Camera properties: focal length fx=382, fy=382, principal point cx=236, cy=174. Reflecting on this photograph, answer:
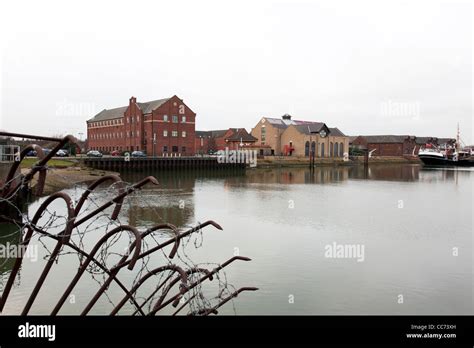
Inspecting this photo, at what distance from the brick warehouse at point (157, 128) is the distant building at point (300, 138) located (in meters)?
25.6

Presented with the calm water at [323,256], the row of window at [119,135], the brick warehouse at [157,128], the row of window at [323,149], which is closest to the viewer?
the calm water at [323,256]

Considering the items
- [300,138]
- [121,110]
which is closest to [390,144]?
[300,138]

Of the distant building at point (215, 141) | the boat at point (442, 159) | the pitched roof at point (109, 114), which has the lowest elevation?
the boat at point (442, 159)

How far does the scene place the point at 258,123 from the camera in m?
98.4

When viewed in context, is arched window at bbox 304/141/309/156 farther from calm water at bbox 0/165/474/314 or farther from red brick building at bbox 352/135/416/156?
calm water at bbox 0/165/474/314

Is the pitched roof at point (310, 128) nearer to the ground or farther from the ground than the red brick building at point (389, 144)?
farther from the ground

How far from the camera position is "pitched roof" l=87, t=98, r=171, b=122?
72.5 m

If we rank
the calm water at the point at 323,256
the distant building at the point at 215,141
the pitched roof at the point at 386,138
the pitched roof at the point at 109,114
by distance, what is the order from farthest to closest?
the pitched roof at the point at 386,138 < the distant building at the point at 215,141 < the pitched roof at the point at 109,114 < the calm water at the point at 323,256

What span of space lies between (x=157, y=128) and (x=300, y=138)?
3617 centimetres

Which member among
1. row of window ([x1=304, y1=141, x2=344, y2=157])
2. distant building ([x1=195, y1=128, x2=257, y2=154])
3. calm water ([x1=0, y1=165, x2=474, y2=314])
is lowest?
calm water ([x1=0, y1=165, x2=474, y2=314])

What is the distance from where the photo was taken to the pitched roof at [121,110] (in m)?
72.5

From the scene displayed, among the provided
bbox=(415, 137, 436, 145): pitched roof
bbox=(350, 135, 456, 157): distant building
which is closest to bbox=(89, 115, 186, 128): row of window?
bbox=(350, 135, 456, 157): distant building

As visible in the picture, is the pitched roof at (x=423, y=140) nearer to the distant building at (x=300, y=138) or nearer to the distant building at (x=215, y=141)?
the distant building at (x=300, y=138)

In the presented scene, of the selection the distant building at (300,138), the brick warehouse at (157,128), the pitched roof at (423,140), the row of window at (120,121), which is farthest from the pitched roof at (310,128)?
the pitched roof at (423,140)
